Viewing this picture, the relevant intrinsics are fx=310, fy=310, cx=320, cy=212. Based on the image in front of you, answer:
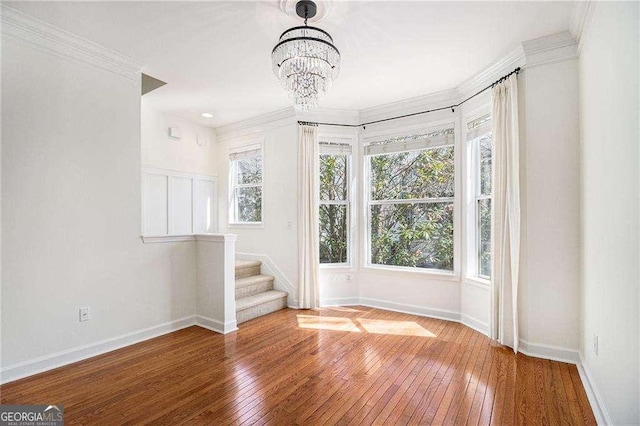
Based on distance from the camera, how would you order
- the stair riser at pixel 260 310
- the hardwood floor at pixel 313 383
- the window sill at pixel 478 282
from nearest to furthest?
the hardwood floor at pixel 313 383, the window sill at pixel 478 282, the stair riser at pixel 260 310

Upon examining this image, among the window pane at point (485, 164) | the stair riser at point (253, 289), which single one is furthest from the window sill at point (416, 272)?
the stair riser at point (253, 289)

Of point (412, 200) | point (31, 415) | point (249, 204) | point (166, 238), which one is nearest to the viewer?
point (31, 415)

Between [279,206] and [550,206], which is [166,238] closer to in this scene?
[279,206]

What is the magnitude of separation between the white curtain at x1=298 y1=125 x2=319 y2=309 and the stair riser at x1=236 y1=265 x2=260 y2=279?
79 cm

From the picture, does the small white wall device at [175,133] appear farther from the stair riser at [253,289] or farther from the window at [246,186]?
the stair riser at [253,289]

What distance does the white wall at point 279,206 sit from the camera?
4.46 m

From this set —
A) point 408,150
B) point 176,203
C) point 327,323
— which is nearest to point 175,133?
point 176,203

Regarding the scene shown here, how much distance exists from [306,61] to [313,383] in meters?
2.39

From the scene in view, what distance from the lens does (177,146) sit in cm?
483

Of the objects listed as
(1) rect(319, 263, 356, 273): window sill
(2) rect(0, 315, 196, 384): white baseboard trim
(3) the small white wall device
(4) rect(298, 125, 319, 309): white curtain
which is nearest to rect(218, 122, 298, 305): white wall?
(4) rect(298, 125, 319, 309): white curtain

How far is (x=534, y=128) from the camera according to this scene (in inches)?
110

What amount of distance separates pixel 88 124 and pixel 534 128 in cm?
404

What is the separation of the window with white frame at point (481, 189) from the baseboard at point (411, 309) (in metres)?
0.63

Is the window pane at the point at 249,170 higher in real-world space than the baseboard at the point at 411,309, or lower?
higher
